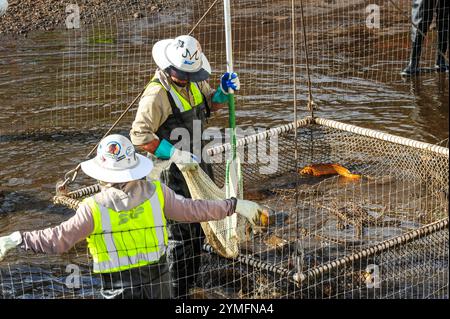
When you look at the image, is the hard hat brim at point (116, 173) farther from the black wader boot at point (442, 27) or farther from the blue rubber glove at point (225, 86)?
the black wader boot at point (442, 27)

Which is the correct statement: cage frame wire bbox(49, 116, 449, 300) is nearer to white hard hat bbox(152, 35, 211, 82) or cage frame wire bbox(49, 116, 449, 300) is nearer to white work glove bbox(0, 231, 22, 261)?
white hard hat bbox(152, 35, 211, 82)

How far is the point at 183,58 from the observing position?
17.1 ft

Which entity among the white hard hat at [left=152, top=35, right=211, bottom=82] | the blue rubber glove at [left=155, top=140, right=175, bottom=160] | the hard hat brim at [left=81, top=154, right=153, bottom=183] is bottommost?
the blue rubber glove at [left=155, top=140, right=175, bottom=160]

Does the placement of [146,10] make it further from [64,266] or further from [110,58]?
[64,266]

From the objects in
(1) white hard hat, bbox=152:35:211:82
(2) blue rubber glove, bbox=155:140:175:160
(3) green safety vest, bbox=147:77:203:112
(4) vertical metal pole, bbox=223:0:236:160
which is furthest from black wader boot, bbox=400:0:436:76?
(2) blue rubber glove, bbox=155:140:175:160

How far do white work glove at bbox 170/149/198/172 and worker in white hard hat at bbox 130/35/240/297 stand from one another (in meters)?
0.04

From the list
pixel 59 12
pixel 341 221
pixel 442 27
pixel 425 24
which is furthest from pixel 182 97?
pixel 59 12

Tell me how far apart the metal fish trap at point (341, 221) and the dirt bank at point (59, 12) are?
649 cm

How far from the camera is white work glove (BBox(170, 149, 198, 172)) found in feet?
17.5

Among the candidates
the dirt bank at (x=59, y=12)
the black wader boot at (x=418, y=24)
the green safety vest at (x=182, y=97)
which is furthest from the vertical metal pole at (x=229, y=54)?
the dirt bank at (x=59, y=12)

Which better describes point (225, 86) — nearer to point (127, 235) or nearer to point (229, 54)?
point (229, 54)

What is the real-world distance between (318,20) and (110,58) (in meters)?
3.72

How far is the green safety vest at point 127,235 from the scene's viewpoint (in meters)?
4.19

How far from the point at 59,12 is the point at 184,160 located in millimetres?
9359
